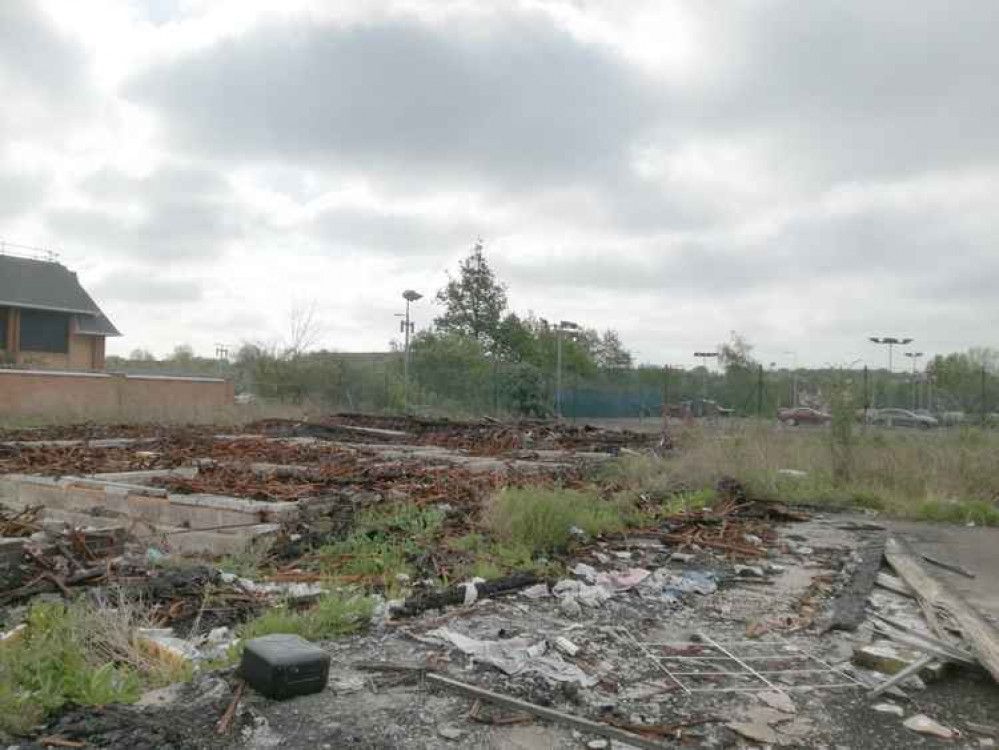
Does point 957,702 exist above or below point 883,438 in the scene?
below

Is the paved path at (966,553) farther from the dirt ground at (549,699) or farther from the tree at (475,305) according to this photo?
the tree at (475,305)

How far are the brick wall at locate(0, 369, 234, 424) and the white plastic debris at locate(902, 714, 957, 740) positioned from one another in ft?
76.6

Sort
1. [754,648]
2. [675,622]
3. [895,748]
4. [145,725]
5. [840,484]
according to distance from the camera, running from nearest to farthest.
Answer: [145,725] → [895,748] → [754,648] → [675,622] → [840,484]

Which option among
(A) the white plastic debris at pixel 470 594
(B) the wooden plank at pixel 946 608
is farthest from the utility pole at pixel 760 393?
(A) the white plastic debris at pixel 470 594

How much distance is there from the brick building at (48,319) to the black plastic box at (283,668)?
4155cm

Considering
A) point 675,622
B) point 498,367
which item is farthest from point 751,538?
point 498,367

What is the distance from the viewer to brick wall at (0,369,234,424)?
2470cm

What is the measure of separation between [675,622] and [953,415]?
16.3 m

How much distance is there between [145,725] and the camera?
11.2 feet

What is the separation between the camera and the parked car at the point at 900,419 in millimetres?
18844

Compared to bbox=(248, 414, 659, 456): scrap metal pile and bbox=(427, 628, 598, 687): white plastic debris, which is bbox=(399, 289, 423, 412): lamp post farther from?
bbox=(427, 628, 598, 687): white plastic debris

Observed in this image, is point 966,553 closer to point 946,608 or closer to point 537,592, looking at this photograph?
point 946,608

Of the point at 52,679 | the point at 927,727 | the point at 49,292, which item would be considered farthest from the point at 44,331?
the point at 927,727

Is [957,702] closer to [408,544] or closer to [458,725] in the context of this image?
[458,725]
